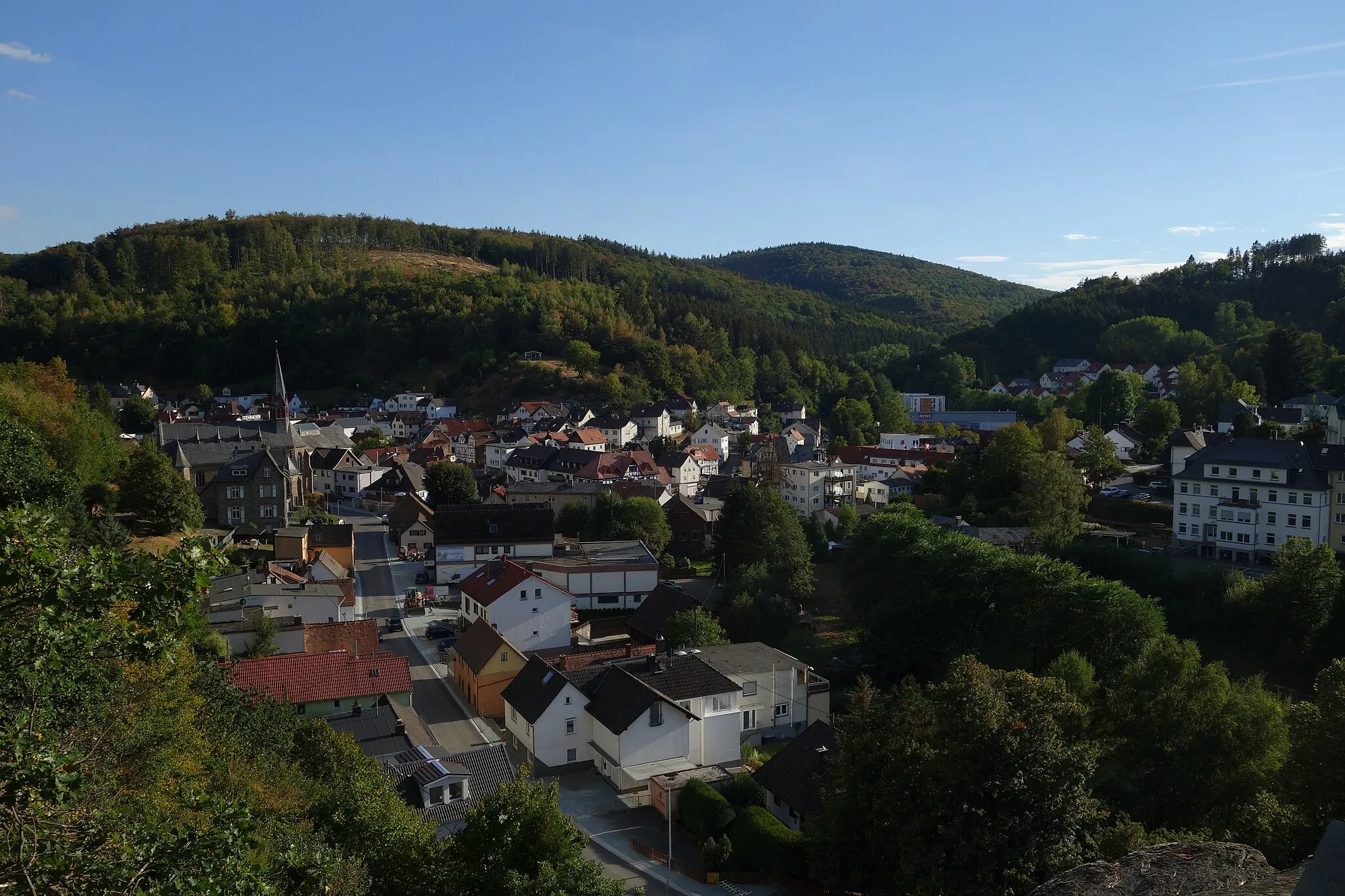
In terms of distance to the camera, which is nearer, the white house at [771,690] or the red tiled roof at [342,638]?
the red tiled roof at [342,638]

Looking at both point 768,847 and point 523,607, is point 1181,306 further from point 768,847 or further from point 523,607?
point 768,847

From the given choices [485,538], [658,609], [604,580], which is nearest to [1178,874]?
[658,609]

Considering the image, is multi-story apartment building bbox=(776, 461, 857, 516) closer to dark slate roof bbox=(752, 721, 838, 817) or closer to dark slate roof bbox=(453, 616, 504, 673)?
dark slate roof bbox=(453, 616, 504, 673)

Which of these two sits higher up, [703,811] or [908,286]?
[908,286]

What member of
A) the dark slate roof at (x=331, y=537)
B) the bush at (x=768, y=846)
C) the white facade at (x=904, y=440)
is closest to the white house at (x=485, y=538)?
the dark slate roof at (x=331, y=537)

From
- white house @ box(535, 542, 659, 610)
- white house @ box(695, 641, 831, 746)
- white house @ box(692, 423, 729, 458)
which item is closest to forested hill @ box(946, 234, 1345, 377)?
white house @ box(692, 423, 729, 458)

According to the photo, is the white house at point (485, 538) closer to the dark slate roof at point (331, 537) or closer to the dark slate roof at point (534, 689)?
the dark slate roof at point (331, 537)

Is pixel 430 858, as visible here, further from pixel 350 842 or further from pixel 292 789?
pixel 292 789
